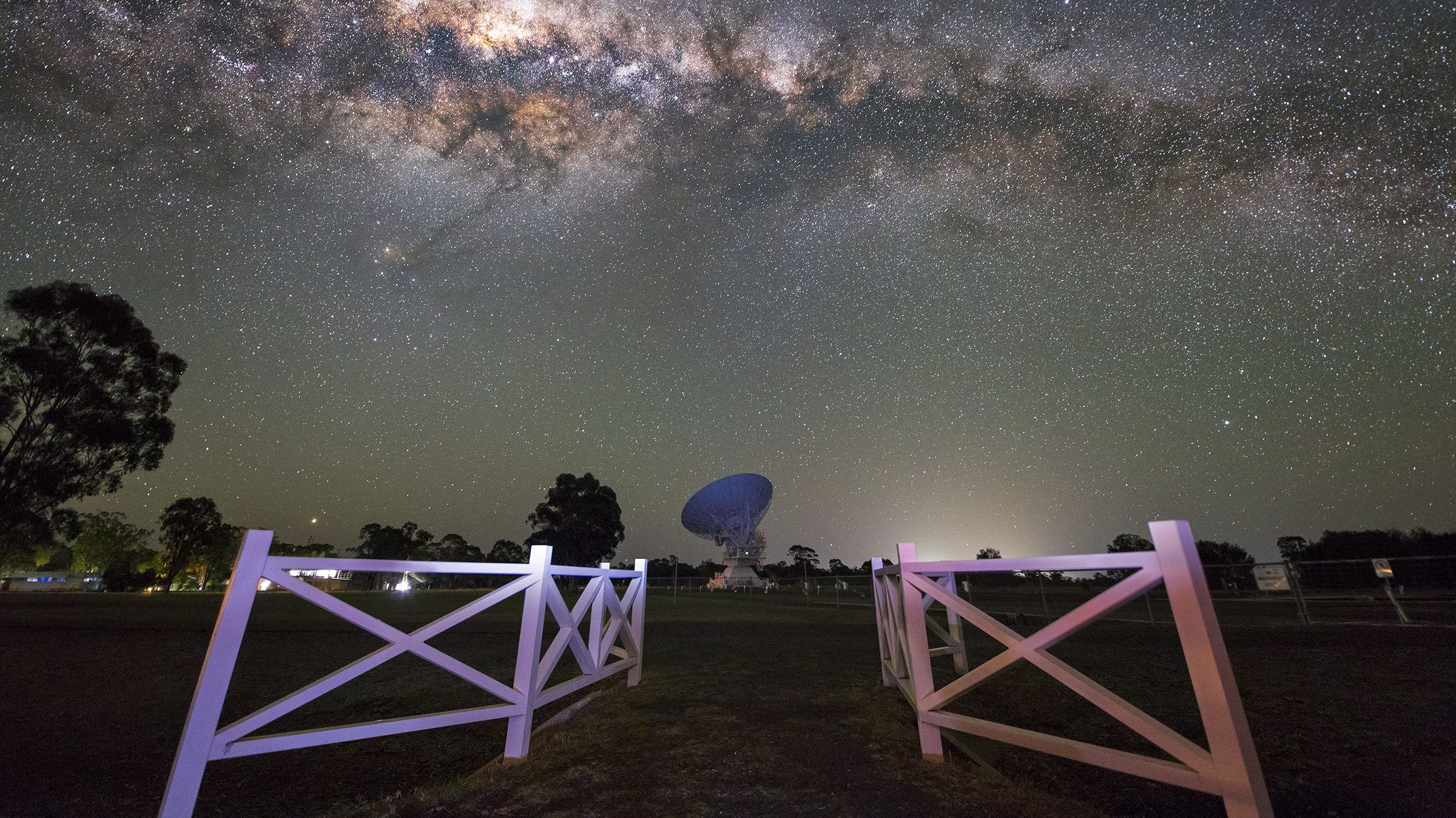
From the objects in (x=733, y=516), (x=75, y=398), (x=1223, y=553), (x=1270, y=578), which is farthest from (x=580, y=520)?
(x=1223, y=553)

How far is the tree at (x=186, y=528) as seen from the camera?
6556cm

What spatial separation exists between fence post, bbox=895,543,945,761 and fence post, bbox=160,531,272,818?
164 inches

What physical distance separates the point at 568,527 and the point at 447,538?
63.8 m

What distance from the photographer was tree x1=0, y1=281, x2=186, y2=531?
24.7 meters

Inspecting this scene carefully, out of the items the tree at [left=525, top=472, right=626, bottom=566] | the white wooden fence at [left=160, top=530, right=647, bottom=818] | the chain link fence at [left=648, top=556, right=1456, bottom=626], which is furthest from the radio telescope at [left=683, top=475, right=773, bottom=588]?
the white wooden fence at [left=160, top=530, right=647, bottom=818]

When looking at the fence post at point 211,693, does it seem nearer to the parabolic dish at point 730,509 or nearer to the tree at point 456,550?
the parabolic dish at point 730,509

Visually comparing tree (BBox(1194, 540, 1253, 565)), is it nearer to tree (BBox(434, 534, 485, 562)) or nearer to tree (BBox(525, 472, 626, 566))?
tree (BBox(525, 472, 626, 566))

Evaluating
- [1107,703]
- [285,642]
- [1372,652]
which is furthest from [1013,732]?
[285,642]

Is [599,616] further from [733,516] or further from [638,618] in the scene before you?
[733,516]

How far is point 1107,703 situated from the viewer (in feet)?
9.50

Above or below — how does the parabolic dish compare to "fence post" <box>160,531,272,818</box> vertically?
above

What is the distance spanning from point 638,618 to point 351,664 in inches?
147

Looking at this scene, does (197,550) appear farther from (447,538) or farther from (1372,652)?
(1372,652)

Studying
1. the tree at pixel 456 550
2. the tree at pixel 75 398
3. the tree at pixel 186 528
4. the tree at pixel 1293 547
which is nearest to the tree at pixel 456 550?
the tree at pixel 456 550
